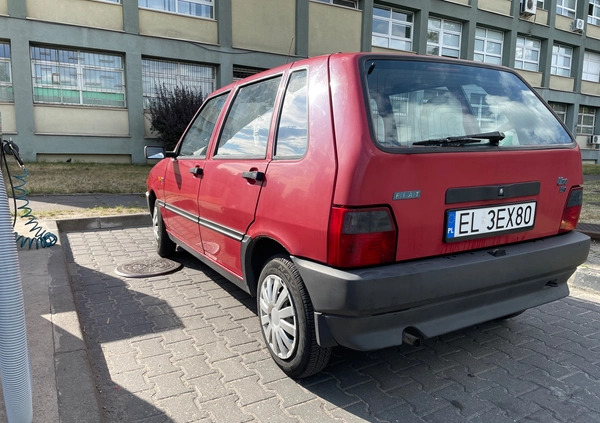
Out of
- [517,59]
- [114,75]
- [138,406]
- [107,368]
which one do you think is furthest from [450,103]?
[517,59]

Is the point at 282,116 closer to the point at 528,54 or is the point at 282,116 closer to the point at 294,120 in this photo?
the point at 294,120

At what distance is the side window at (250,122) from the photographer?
2.90 meters

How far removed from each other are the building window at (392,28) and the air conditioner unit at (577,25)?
40.1ft

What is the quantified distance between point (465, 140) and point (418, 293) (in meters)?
0.92

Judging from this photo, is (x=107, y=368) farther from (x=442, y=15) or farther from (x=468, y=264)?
(x=442, y=15)

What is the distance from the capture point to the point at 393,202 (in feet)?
7.05

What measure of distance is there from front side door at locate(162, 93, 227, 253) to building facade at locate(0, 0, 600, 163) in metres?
12.8

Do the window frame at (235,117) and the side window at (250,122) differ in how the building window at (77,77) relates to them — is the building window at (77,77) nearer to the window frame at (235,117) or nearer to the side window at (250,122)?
the window frame at (235,117)

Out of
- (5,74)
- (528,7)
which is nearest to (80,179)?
(5,74)

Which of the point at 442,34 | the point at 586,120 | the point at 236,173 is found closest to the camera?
the point at 236,173

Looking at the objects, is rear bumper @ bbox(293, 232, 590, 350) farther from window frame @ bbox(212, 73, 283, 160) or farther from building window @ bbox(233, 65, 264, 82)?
building window @ bbox(233, 65, 264, 82)

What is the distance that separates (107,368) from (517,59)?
90.4 ft

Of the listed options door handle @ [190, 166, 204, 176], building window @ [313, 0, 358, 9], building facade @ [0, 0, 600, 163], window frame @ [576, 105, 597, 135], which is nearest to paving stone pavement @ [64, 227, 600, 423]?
door handle @ [190, 166, 204, 176]

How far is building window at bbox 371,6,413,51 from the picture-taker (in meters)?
20.3
